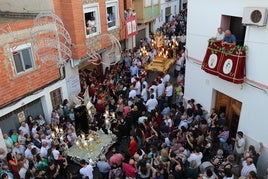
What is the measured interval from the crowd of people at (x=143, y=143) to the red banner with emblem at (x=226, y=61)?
6.06 ft

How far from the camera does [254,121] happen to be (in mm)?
9953

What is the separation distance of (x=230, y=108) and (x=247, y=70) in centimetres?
226

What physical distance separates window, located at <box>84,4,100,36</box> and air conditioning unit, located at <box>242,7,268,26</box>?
858cm

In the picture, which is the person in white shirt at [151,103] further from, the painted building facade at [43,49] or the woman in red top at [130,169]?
the woman in red top at [130,169]

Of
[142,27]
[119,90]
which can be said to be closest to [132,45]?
[142,27]

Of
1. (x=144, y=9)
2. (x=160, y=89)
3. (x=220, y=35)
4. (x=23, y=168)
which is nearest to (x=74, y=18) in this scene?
(x=160, y=89)

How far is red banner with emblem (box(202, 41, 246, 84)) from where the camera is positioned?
967 centimetres

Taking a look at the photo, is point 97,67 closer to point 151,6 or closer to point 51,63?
point 51,63

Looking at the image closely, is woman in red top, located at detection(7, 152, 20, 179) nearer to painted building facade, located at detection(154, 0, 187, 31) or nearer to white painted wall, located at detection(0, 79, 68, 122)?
white painted wall, located at detection(0, 79, 68, 122)

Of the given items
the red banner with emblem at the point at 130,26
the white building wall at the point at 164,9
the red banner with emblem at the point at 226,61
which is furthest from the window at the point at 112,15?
the white building wall at the point at 164,9

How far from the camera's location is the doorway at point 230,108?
11148 millimetres

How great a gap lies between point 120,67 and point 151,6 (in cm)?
894

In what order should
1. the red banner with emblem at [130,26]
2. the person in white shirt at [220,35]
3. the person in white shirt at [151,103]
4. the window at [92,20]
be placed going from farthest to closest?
the red banner with emblem at [130,26] < the window at [92,20] < the person in white shirt at [151,103] < the person in white shirt at [220,35]

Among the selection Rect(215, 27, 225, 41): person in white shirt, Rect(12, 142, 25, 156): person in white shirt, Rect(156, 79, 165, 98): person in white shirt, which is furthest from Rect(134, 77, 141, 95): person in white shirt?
Rect(12, 142, 25, 156): person in white shirt
